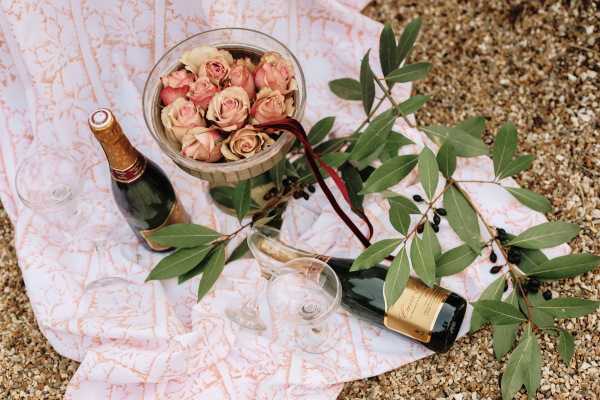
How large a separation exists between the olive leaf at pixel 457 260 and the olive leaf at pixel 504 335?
105 millimetres

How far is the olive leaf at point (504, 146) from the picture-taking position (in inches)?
45.4

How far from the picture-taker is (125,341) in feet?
4.15

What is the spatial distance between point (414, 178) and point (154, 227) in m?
0.53

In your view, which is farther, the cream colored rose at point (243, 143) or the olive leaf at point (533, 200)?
the olive leaf at point (533, 200)

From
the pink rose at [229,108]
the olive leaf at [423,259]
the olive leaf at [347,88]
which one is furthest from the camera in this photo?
the olive leaf at [347,88]

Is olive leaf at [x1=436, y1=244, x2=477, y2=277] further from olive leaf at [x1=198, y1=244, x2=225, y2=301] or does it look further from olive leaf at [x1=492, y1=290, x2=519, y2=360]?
olive leaf at [x1=198, y1=244, x2=225, y2=301]

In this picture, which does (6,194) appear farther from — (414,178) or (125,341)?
(414,178)

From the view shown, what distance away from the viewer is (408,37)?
4.04 feet

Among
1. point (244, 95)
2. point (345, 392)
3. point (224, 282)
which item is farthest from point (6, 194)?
point (345, 392)

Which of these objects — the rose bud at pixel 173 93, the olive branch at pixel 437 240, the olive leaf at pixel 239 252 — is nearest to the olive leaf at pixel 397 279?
the olive branch at pixel 437 240

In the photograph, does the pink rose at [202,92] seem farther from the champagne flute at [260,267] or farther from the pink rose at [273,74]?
the champagne flute at [260,267]

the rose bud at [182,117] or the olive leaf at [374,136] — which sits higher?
the rose bud at [182,117]

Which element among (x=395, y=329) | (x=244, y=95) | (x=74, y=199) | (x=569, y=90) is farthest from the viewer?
(x=569, y=90)

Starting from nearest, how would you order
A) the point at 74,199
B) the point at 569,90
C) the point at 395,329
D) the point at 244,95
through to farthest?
the point at 244,95, the point at 395,329, the point at 74,199, the point at 569,90
